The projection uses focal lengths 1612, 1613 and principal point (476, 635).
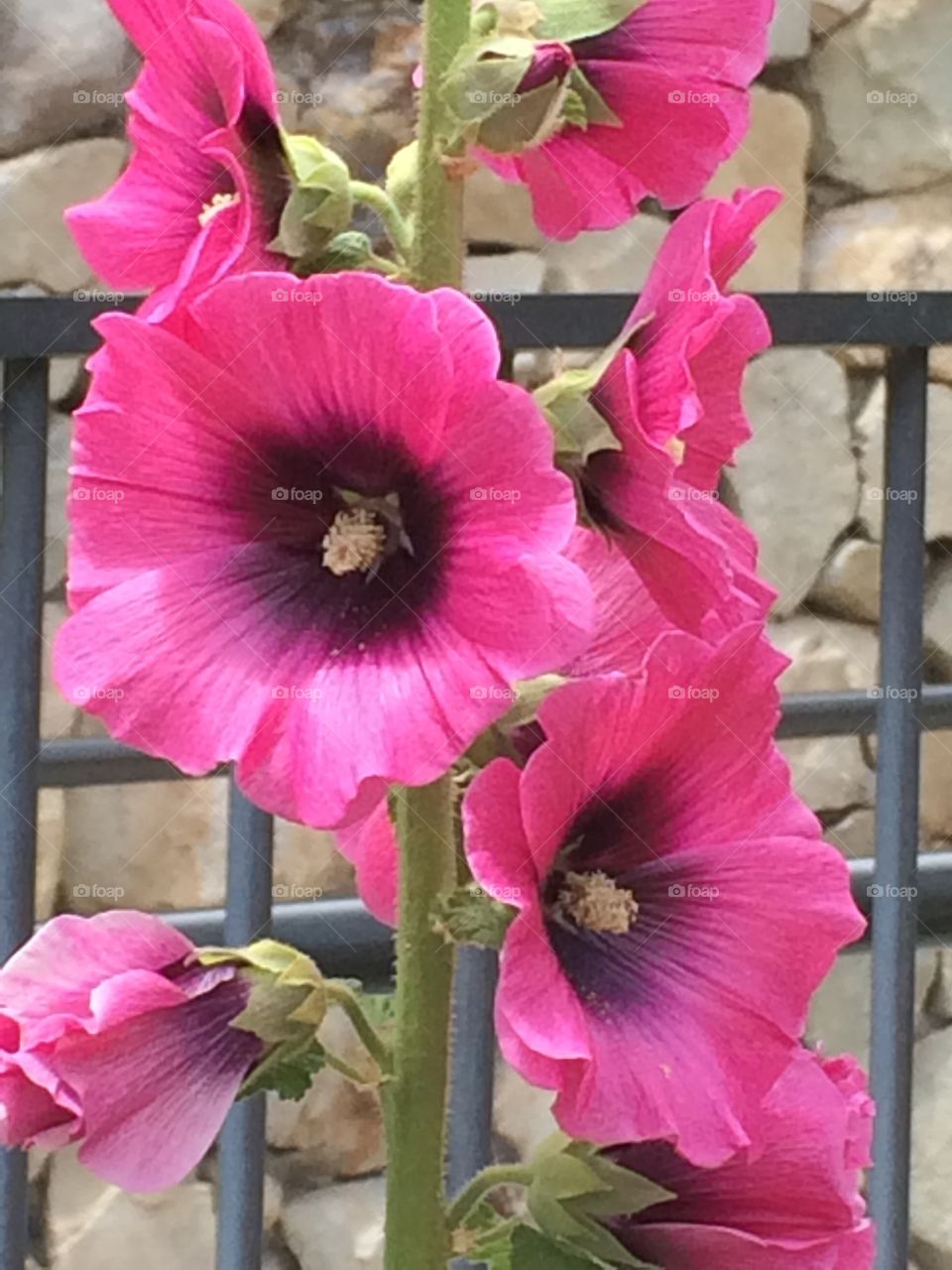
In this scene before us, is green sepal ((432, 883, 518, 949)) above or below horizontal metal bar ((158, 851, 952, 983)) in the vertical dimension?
above

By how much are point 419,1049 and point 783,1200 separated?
0.09 metres

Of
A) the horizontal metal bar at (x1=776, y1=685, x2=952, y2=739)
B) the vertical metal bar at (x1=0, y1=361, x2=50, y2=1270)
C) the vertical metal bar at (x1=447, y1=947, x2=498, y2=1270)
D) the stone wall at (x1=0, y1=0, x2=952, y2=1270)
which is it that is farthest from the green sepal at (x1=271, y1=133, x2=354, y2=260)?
the stone wall at (x1=0, y1=0, x2=952, y2=1270)

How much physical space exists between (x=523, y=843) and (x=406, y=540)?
6 cm

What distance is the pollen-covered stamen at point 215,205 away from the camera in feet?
1.06

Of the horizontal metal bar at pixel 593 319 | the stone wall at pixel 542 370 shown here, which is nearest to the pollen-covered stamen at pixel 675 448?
the horizontal metal bar at pixel 593 319

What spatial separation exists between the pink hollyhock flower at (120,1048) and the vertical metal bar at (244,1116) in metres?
0.38

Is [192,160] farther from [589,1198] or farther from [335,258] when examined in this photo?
[589,1198]

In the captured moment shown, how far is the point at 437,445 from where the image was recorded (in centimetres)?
29

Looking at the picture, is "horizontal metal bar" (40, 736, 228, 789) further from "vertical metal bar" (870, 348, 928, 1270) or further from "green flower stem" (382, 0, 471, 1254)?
"green flower stem" (382, 0, 471, 1254)

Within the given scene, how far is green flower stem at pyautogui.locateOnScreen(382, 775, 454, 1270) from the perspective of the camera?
36cm

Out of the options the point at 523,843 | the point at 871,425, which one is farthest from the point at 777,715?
the point at 871,425

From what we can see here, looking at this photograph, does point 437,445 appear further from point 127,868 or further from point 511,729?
point 127,868

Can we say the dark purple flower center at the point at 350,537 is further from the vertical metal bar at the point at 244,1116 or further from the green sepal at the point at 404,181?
the vertical metal bar at the point at 244,1116

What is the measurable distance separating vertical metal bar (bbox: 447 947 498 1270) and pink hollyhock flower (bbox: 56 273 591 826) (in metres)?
0.50
